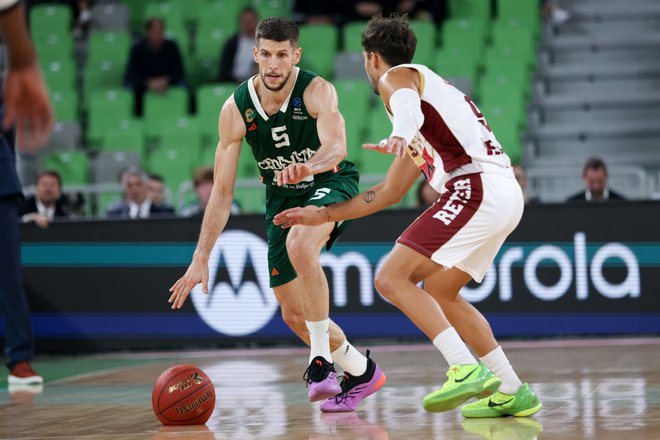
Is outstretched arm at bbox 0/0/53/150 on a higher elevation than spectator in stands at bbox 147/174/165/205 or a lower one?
higher

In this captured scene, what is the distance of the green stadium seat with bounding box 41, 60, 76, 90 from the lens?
621 inches

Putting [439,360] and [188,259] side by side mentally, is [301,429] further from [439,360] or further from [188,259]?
[188,259]

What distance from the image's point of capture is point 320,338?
6418 millimetres

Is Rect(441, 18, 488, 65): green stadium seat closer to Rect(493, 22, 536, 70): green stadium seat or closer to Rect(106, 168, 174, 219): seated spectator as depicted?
Rect(493, 22, 536, 70): green stadium seat

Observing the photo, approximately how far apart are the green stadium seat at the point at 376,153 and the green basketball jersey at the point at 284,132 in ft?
19.6

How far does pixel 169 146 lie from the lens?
1417 centimetres

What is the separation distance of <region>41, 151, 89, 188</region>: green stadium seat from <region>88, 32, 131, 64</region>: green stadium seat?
246 centimetres

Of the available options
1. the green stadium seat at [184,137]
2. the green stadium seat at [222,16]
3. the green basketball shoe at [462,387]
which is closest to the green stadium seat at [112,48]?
the green stadium seat at [222,16]

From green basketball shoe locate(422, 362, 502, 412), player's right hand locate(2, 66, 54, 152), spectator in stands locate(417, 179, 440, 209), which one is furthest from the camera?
spectator in stands locate(417, 179, 440, 209)

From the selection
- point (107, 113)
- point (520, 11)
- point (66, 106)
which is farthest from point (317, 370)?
point (520, 11)

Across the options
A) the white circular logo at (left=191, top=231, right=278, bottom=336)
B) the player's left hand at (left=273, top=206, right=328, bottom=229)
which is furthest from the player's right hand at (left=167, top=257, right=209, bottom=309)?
the white circular logo at (left=191, top=231, right=278, bottom=336)

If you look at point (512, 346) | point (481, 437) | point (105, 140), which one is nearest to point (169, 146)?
point (105, 140)

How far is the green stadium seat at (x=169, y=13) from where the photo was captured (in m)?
16.6

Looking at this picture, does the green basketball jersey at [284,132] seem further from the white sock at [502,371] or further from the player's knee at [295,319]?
the white sock at [502,371]
